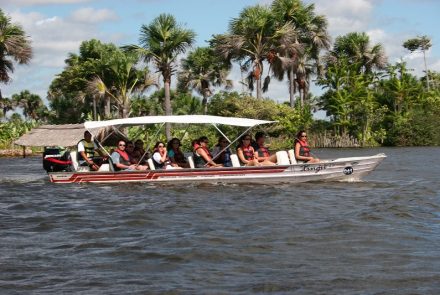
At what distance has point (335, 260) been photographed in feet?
31.4

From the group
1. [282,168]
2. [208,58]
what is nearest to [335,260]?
[282,168]

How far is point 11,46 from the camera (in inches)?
1784

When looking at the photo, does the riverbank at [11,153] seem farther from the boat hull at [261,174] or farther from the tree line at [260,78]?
the boat hull at [261,174]

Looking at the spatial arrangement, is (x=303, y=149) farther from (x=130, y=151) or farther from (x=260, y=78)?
(x=260, y=78)

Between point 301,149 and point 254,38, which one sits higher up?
point 254,38

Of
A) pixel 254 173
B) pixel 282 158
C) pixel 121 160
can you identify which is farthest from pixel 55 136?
pixel 282 158

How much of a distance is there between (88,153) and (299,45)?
3439 cm

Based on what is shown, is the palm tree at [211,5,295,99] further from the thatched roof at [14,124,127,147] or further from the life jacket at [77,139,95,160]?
the life jacket at [77,139,95,160]

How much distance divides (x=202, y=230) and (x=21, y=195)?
8730 millimetres

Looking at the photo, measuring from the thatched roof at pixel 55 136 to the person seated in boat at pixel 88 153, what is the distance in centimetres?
748

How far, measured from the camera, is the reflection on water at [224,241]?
850 centimetres

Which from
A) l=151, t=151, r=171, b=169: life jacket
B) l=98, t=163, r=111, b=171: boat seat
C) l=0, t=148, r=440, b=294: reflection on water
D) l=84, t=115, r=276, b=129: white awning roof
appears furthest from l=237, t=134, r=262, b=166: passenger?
l=98, t=163, r=111, b=171: boat seat

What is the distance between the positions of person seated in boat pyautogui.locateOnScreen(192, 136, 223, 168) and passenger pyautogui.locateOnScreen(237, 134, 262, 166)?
806 mm

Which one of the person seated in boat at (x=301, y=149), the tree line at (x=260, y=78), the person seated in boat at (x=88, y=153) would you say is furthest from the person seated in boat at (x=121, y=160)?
the tree line at (x=260, y=78)
